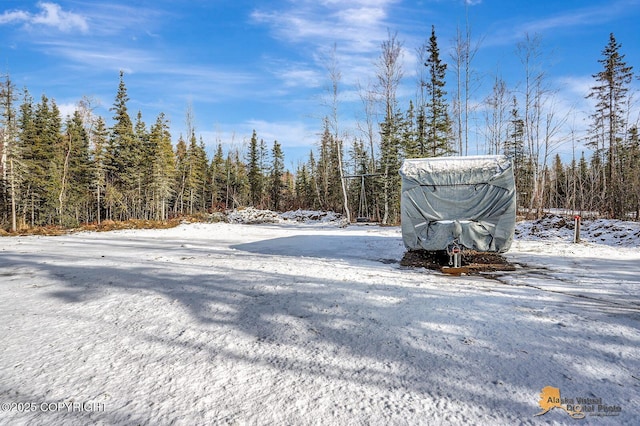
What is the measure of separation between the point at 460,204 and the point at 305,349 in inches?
220

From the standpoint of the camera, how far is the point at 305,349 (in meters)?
2.51

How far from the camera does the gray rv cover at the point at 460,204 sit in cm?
650

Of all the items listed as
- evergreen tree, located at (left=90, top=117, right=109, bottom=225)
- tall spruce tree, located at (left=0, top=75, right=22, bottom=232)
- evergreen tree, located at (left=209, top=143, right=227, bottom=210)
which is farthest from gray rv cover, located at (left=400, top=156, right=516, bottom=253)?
evergreen tree, located at (left=209, top=143, right=227, bottom=210)

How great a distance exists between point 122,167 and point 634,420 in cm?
3733

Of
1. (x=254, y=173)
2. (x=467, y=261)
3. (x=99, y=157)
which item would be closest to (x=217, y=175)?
(x=254, y=173)

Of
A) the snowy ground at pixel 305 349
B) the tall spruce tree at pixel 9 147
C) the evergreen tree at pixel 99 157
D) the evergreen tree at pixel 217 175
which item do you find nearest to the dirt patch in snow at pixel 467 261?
the snowy ground at pixel 305 349

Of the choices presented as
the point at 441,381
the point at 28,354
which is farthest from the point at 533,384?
the point at 28,354

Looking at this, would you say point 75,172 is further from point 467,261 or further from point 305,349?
point 305,349

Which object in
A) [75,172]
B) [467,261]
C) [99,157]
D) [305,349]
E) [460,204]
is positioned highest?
[99,157]

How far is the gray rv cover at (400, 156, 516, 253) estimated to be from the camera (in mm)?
6504

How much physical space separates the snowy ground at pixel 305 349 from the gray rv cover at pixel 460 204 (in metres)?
1.94

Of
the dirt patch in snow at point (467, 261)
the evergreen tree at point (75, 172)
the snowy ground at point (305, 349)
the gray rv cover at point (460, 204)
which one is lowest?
the dirt patch in snow at point (467, 261)

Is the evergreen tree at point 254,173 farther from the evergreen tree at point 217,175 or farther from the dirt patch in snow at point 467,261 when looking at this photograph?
the dirt patch in snow at point 467,261

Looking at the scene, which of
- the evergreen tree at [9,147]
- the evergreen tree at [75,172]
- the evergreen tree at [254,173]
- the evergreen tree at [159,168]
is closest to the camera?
the evergreen tree at [9,147]
